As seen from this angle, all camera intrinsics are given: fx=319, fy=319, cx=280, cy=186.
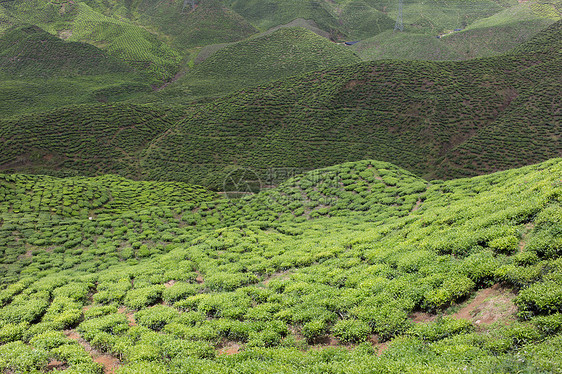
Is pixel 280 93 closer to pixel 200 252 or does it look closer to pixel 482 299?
pixel 200 252

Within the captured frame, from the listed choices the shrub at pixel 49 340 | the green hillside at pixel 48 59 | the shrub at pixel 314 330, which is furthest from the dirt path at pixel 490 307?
the green hillside at pixel 48 59

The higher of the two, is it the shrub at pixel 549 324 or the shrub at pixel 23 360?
the shrub at pixel 549 324

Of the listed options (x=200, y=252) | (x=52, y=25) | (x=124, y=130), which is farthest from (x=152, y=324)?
(x=52, y=25)

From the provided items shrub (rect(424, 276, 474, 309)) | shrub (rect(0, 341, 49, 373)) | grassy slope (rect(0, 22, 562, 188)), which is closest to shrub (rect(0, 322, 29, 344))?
shrub (rect(0, 341, 49, 373))

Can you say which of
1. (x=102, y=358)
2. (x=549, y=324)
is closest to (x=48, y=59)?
(x=102, y=358)

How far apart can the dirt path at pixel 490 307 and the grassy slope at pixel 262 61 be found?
10136 centimetres

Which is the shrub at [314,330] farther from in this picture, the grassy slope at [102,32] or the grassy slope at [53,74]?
the grassy slope at [102,32]

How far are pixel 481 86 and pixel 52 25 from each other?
601 feet

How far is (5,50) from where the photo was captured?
4845 inches

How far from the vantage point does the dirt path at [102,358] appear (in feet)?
38.5

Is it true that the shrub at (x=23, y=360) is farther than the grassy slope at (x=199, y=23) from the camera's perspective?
No

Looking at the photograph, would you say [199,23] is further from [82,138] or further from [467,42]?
[467,42]

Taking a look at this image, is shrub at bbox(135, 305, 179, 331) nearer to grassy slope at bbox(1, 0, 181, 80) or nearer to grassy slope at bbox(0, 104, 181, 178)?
grassy slope at bbox(0, 104, 181, 178)

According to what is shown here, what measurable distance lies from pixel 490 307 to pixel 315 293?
6720 mm
